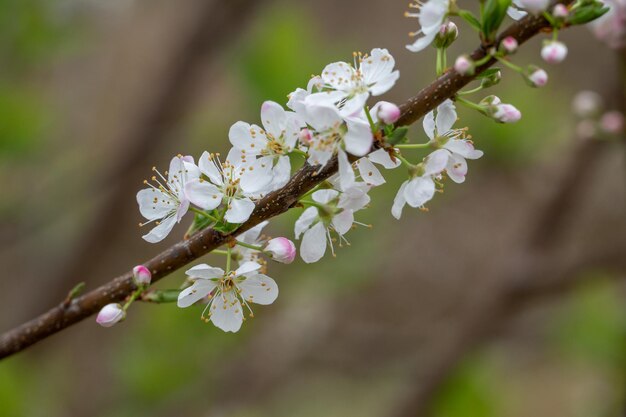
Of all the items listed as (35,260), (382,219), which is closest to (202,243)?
(382,219)

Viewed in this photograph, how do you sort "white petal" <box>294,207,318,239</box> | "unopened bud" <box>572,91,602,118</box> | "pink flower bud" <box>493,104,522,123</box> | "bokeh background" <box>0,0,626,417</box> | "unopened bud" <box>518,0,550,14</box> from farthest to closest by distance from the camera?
1. "bokeh background" <box>0,0,626,417</box>
2. "unopened bud" <box>572,91,602,118</box>
3. "white petal" <box>294,207,318,239</box>
4. "pink flower bud" <box>493,104,522,123</box>
5. "unopened bud" <box>518,0,550,14</box>

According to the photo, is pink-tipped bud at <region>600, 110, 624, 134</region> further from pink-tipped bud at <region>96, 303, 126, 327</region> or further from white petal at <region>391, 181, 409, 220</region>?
pink-tipped bud at <region>96, 303, 126, 327</region>

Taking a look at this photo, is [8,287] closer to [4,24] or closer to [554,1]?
[4,24]

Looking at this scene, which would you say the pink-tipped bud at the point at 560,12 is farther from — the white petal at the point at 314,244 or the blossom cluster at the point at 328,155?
the white petal at the point at 314,244

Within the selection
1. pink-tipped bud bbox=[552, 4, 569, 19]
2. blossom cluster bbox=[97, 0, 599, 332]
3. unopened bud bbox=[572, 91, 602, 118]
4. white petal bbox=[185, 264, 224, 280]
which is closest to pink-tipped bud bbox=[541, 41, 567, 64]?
blossom cluster bbox=[97, 0, 599, 332]

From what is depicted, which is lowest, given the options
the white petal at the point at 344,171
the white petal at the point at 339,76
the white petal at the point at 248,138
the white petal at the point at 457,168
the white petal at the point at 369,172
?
the white petal at the point at 457,168

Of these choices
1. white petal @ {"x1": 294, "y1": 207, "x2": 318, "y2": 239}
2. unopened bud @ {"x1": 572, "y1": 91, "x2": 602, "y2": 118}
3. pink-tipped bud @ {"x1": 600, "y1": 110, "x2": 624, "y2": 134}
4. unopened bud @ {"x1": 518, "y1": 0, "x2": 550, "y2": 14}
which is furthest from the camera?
unopened bud @ {"x1": 572, "y1": 91, "x2": 602, "y2": 118}

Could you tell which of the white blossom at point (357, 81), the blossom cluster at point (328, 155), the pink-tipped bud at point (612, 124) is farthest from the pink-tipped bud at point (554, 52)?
the pink-tipped bud at point (612, 124)

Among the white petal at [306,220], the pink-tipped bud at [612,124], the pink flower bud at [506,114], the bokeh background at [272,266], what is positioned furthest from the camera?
the bokeh background at [272,266]
